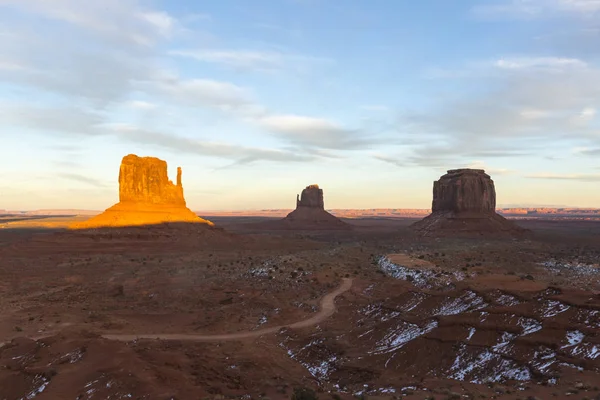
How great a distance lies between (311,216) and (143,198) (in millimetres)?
76363

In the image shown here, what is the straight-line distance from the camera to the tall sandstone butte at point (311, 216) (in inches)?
5605

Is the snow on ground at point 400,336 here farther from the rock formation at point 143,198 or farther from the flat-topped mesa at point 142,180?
the flat-topped mesa at point 142,180

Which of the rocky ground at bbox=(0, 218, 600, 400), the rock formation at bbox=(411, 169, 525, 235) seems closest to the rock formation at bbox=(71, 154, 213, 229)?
the rocky ground at bbox=(0, 218, 600, 400)

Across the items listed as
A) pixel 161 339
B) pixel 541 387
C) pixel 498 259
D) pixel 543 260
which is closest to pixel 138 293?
pixel 161 339

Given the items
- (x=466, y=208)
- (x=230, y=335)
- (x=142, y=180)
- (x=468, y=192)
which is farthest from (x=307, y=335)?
(x=468, y=192)

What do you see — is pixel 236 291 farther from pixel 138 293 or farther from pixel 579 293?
pixel 579 293

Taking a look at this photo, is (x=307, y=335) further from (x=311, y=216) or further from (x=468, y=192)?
(x=311, y=216)

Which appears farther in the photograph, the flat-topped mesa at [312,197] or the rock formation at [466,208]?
the flat-topped mesa at [312,197]

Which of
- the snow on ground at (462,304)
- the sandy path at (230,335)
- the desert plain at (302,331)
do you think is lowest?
the sandy path at (230,335)

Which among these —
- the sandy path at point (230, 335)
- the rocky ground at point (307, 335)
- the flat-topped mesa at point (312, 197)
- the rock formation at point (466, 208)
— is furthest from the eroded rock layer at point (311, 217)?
the sandy path at point (230, 335)

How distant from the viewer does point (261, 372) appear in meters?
18.3

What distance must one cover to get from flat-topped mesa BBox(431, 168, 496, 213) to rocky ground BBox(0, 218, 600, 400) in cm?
5866

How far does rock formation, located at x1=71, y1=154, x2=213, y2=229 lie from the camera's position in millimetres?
77000

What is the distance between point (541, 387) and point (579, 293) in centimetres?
977
